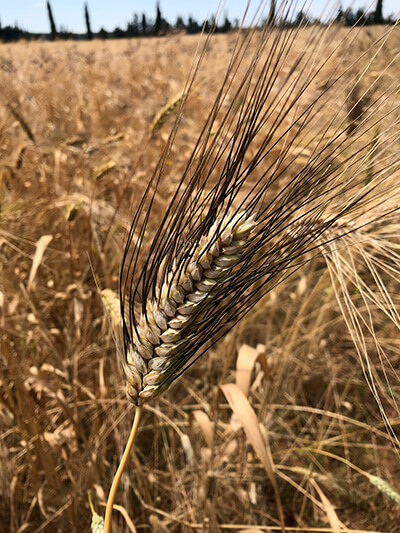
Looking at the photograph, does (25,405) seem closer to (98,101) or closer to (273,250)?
(273,250)

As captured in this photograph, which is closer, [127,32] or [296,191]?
[296,191]

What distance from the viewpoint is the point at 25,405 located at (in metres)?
1.05

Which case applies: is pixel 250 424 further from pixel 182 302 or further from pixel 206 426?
pixel 182 302

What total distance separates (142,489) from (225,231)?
1.07 m

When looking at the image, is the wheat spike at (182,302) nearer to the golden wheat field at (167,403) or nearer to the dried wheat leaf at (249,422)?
the golden wheat field at (167,403)

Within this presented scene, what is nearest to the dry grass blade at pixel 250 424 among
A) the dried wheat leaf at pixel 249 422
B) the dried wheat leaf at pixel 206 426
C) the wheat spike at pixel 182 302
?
the dried wheat leaf at pixel 249 422

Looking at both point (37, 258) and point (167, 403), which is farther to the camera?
point (167, 403)

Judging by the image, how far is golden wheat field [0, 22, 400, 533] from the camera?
3.58 ft

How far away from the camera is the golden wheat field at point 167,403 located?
1.09 metres

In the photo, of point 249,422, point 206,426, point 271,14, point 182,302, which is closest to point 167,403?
point 206,426

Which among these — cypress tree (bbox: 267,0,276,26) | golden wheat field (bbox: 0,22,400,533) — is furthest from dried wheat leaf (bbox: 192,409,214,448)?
cypress tree (bbox: 267,0,276,26)

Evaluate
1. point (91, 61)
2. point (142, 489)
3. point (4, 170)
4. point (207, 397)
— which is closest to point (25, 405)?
point (142, 489)

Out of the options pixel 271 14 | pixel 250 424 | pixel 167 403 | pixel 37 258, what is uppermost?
pixel 37 258

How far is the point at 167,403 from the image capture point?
1.39 metres
